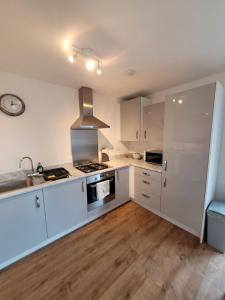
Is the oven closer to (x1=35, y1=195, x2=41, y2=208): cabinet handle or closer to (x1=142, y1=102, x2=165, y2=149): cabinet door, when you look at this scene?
(x1=35, y1=195, x2=41, y2=208): cabinet handle

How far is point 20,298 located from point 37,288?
0.47 feet

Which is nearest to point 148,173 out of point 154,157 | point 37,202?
point 154,157

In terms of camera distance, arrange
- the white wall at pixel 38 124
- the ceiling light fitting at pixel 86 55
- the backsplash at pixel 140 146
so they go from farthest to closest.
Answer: the backsplash at pixel 140 146 → the white wall at pixel 38 124 → the ceiling light fitting at pixel 86 55

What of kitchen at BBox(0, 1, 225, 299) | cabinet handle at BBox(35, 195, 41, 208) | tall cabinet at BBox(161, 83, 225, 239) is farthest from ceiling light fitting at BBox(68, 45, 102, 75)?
cabinet handle at BBox(35, 195, 41, 208)

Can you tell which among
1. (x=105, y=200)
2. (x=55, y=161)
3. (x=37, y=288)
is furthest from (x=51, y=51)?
(x=37, y=288)

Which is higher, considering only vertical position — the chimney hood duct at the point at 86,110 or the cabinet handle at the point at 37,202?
the chimney hood duct at the point at 86,110

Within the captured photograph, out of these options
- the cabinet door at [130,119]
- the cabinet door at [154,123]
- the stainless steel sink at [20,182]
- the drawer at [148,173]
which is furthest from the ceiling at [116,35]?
the drawer at [148,173]

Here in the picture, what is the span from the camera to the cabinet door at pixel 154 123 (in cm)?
261

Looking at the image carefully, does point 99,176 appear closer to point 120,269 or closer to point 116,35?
point 120,269

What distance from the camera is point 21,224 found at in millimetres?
1649

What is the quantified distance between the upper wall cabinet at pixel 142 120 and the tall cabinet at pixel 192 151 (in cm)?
51

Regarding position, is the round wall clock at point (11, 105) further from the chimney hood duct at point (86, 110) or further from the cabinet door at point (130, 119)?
the cabinet door at point (130, 119)

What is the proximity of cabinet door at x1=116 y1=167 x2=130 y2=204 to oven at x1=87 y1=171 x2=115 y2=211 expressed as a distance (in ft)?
0.51

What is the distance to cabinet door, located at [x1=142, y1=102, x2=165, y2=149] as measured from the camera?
2.61 meters
